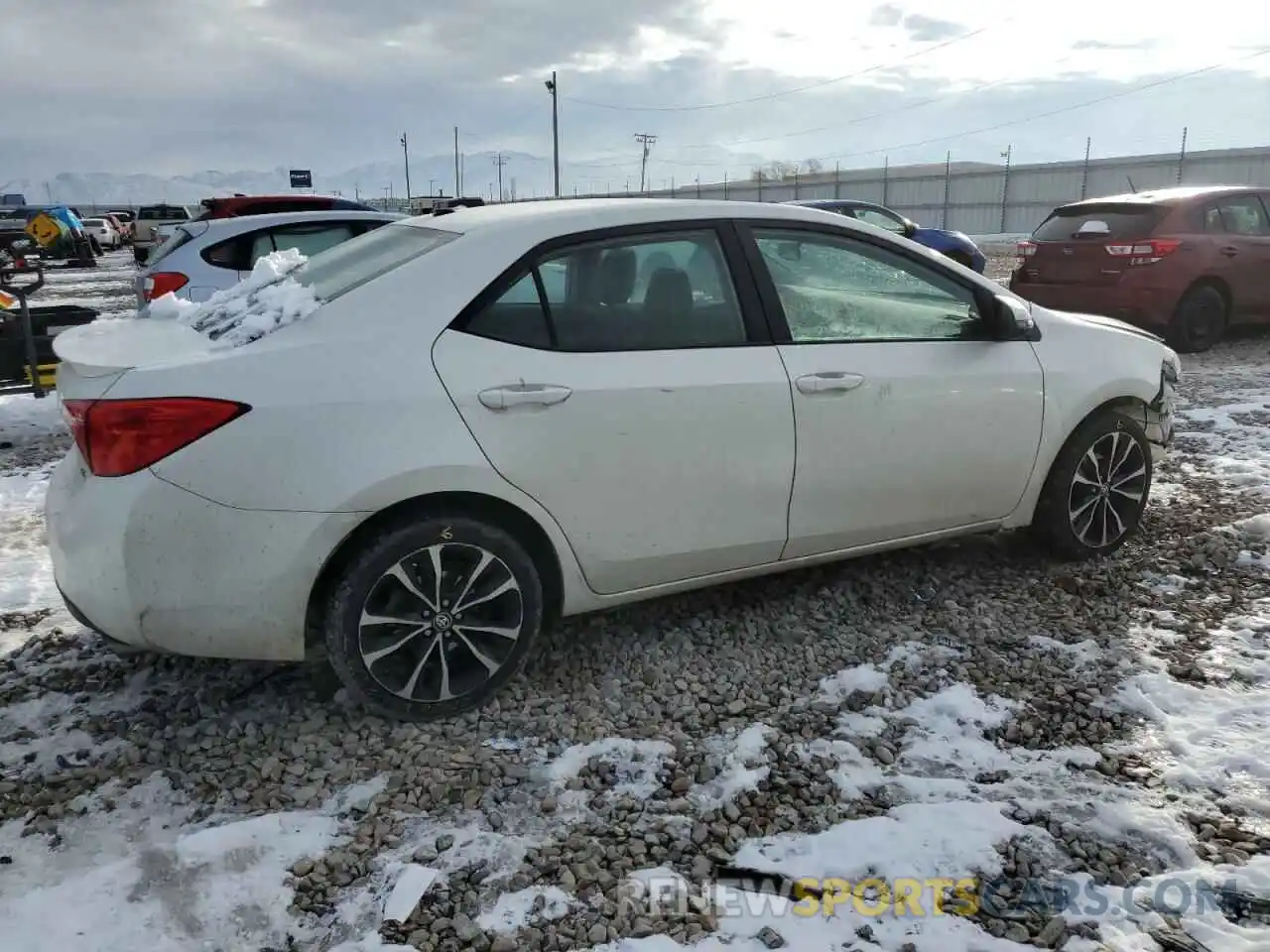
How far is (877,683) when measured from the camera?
3395mm

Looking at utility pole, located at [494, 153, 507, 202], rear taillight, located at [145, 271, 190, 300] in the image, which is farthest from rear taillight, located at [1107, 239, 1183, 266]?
utility pole, located at [494, 153, 507, 202]

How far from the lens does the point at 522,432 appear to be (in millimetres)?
3012

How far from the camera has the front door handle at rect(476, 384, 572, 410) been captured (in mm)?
2973

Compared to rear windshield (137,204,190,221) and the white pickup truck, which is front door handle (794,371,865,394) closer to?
the white pickup truck

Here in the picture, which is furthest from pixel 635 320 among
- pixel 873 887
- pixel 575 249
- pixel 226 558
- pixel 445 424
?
pixel 873 887

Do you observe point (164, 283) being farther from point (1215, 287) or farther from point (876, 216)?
point (876, 216)

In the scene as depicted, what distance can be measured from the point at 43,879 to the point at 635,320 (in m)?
2.32

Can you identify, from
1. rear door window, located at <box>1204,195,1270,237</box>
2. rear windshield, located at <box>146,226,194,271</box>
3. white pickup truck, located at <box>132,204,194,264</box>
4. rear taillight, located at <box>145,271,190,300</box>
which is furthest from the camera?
white pickup truck, located at <box>132,204,194,264</box>

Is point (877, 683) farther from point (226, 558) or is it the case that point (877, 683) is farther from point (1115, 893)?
point (226, 558)

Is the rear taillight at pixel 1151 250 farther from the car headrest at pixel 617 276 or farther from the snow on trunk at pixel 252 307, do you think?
the snow on trunk at pixel 252 307

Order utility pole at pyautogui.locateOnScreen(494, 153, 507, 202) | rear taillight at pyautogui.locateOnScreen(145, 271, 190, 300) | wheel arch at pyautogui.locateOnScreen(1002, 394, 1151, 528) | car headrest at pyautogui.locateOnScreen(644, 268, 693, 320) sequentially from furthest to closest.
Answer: utility pole at pyautogui.locateOnScreen(494, 153, 507, 202)
rear taillight at pyautogui.locateOnScreen(145, 271, 190, 300)
wheel arch at pyautogui.locateOnScreen(1002, 394, 1151, 528)
car headrest at pyautogui.locateOnScreen(644, 268, 693, 320)

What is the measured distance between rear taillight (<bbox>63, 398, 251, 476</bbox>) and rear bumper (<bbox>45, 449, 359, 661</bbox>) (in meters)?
0.07

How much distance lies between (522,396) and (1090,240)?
8219 millimetres

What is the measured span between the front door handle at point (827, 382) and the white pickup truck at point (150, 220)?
71.3ft
